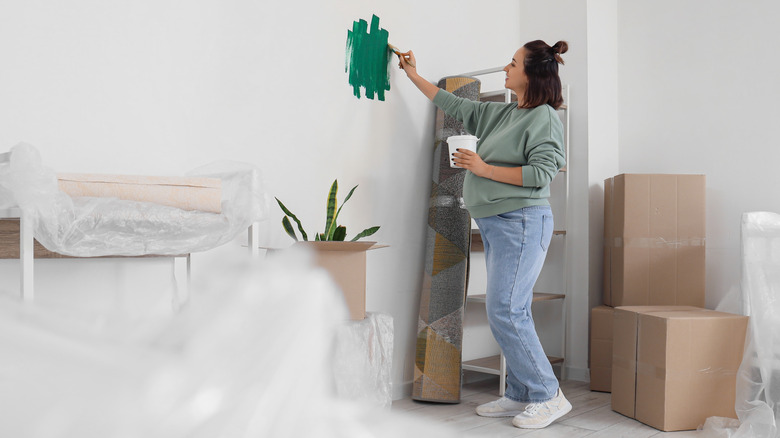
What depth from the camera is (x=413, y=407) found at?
223 centimetres

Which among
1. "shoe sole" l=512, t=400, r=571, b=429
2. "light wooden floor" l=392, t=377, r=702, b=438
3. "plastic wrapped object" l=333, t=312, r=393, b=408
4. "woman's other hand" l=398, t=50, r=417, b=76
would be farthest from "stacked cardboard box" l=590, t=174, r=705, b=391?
"plastic wrapped object" l=333, t=312, r=393, b=408

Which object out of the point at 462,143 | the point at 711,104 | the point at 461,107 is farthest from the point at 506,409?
the point at 711,104

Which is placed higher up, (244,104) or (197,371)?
(244,104)

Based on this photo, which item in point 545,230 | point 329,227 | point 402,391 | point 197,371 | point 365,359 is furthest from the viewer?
point 402,391

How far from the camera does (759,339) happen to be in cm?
197

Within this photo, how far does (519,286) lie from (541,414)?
0.41 meters

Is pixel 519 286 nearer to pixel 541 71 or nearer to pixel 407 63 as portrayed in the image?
pixel 541 71

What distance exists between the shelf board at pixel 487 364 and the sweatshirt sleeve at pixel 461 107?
920mm

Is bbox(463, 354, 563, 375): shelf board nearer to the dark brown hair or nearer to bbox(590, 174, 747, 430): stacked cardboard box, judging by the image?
bbox(590, 174, 747, 430): stacked cardboard box

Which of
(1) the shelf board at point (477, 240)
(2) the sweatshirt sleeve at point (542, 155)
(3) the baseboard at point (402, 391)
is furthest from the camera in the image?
(1) the shelf board at point (477, 240)

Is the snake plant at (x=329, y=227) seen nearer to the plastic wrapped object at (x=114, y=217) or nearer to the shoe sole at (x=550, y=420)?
the plastic wrapped object at (x=114, y=217)

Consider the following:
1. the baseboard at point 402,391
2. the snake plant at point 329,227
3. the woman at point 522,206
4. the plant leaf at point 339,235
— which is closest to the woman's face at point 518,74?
the woman at point 522,206

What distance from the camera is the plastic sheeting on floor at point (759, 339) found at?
6.13 feet

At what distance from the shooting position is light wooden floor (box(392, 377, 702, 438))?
1.95 m
